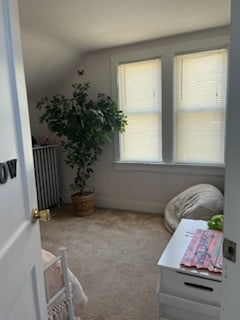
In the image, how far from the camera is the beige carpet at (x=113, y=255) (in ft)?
5.92

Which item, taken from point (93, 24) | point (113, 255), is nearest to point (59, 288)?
point (113, 255)

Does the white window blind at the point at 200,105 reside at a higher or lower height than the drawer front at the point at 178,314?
higher

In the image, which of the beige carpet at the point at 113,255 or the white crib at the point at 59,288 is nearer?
the white crib at the point at 59,288

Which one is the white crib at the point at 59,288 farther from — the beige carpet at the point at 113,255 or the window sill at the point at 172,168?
the window sill at the point at 172,168

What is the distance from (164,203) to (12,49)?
3.03m

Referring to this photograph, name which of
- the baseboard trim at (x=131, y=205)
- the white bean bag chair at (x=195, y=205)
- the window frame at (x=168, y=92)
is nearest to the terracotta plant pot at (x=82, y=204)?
the baseboard trim at (x=131, y=205)

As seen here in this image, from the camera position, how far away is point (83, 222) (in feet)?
11.0

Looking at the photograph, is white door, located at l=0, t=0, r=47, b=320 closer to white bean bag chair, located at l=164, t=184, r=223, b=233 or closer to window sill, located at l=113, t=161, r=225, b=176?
white bean bag chair, located at l=164, t=184, r=223, b=233

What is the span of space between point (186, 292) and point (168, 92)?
2.49 metres

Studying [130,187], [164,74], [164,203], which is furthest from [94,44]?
[164,203]

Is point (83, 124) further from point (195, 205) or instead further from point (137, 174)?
point (195, 205)

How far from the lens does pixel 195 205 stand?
276 cm

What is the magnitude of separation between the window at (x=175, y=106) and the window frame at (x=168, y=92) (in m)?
0.01

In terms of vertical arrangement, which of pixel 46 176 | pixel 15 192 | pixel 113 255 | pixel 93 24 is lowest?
pixel 113 255
